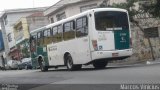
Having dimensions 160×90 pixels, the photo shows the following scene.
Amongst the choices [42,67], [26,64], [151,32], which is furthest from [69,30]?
[26,64]

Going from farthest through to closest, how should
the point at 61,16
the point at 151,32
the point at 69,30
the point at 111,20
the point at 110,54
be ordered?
the point at 61,16
the point at 151,32
the point at 69,30
the point at 111,20
the point at 110,54

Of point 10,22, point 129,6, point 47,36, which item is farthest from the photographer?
point 10,22

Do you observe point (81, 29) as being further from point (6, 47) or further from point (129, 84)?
point (6, 47)

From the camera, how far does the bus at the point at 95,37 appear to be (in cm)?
1969

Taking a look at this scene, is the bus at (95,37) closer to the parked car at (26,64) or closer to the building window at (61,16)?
the parked car at (26,64)

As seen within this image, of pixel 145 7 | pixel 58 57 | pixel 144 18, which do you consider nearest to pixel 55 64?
pixel 58 57

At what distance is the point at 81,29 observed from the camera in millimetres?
20484

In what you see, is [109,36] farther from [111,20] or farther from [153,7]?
[153,7]

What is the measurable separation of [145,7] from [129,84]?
18.1m

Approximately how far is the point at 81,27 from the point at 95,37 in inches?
48.8

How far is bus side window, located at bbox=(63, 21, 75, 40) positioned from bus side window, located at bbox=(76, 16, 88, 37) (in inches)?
18.8

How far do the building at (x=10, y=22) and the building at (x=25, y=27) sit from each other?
4.53 meters

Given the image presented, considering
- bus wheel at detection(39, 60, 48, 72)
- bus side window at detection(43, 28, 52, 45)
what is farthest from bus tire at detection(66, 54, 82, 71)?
bus wheel at detection(39, 60, 48, 72)

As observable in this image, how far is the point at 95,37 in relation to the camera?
19562 mm
